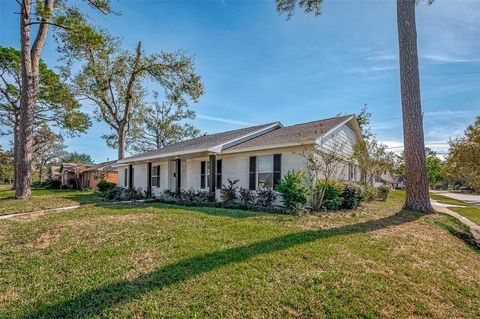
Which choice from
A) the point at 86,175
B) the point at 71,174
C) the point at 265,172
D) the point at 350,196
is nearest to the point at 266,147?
the point at 265,172

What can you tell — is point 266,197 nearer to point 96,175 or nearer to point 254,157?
point 254,157

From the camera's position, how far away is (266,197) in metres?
11.7

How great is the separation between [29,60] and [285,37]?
13207 mm

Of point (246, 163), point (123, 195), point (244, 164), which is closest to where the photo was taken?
point (246, 163)

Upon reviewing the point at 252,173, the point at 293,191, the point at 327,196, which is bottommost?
the point at 327,196

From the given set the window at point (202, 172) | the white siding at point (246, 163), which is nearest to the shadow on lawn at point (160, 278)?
the white siding at point (246, 163)

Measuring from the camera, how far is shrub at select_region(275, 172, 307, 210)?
33.1 feet

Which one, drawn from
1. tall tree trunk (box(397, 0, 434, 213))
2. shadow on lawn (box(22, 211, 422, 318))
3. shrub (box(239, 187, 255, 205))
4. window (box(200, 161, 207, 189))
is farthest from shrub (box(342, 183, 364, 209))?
window (box(200, 161, 207, 189))

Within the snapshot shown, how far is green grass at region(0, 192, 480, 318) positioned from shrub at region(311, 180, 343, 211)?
3.02 metres

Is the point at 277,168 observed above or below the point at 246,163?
below

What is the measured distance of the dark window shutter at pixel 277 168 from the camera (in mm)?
12203

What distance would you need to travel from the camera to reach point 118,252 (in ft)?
17.5

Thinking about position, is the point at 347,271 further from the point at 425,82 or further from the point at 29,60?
the point at 29,60

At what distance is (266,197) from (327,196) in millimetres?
2514
